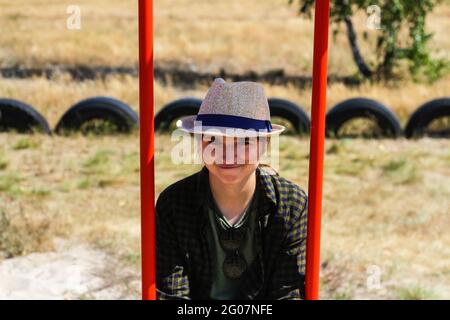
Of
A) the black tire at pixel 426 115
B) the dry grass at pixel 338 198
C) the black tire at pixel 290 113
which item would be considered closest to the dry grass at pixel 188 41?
the black tire at pixel 426 115

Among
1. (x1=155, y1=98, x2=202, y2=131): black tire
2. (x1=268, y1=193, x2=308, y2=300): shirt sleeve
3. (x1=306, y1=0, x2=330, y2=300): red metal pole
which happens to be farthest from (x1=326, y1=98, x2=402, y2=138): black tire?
(x1=306, y1=0, x2=330, y2=300): red metal pole

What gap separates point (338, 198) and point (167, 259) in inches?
149

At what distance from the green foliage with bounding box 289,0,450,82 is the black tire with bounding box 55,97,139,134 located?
401 centimetres

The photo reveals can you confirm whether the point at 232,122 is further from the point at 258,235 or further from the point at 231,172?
the point at 258,235

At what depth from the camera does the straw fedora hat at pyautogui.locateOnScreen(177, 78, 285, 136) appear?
8.81 feet

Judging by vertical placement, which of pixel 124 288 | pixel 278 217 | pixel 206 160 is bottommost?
pixel 124 288

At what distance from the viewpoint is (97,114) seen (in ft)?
27.0

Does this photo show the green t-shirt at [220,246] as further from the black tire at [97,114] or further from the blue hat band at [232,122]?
the black tire at [97,114]

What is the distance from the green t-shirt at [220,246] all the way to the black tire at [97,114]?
5.35 m

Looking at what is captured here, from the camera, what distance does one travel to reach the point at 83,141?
816cm
